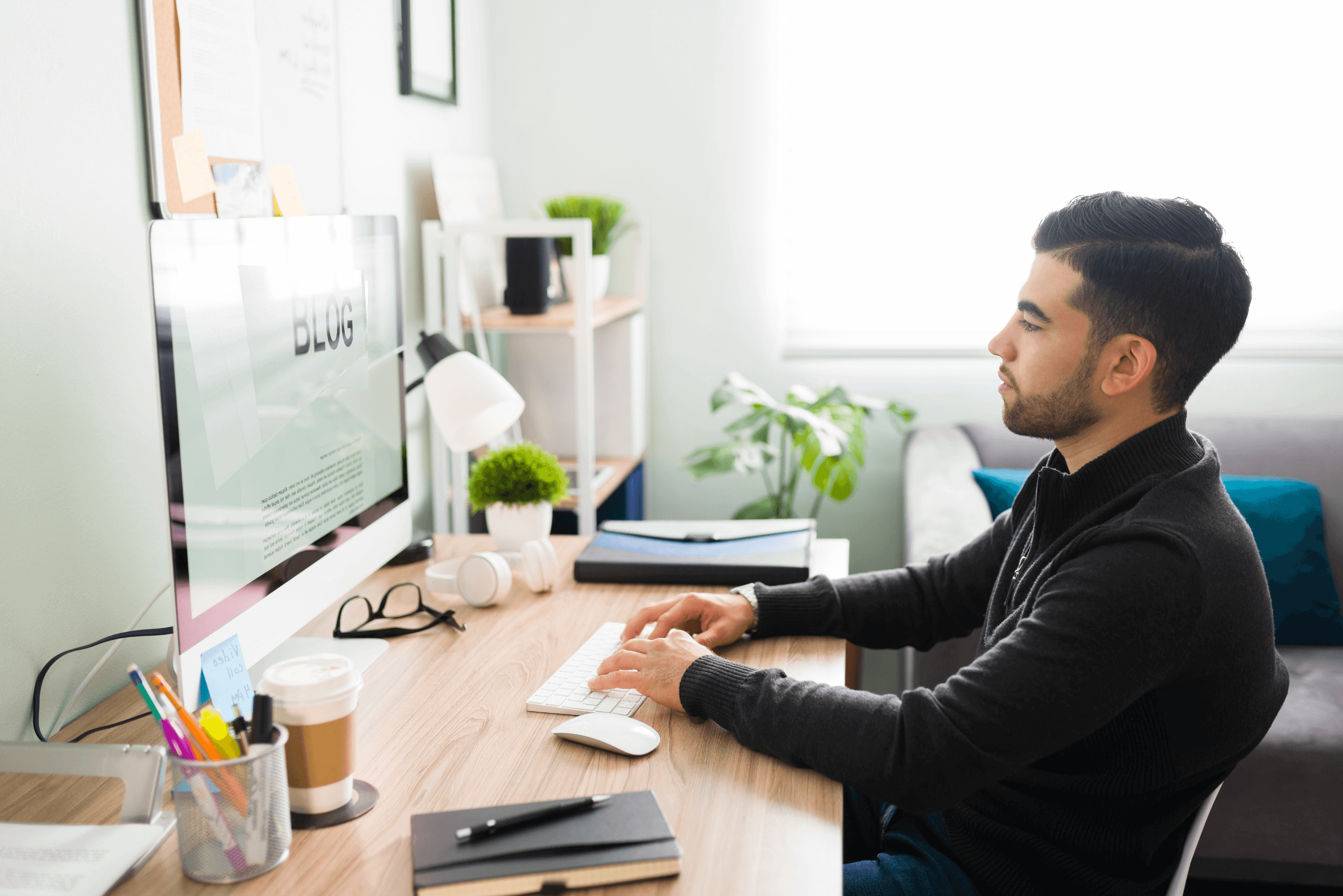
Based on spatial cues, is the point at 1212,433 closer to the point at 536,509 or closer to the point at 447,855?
the point at 536,509

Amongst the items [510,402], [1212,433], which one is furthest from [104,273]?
[1212,433]

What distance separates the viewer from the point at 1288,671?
4.94 ft

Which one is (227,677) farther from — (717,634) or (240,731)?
(717,634)

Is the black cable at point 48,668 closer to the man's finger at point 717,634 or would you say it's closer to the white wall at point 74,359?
the white wall at point 74,359

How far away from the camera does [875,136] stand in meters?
2.53

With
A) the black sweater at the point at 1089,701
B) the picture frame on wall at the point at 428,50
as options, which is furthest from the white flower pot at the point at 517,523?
the picture frame on wall at the point at 428,50

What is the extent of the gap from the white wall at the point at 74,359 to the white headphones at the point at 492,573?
1.17 feet

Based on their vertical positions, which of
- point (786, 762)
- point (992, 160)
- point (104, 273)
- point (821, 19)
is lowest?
point (786, 762)

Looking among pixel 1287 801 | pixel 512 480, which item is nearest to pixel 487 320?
pixel 512 480

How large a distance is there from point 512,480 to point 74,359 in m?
0.62

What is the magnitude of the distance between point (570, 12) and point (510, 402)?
1.52 m

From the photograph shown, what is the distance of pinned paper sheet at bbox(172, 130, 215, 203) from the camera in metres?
1.21

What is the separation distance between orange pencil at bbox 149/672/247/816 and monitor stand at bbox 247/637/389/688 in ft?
1.24

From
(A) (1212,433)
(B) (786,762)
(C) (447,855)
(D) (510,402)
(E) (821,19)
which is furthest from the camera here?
(E) (821,19)
